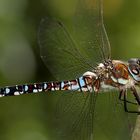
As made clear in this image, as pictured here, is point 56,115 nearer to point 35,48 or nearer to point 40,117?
point 40,117

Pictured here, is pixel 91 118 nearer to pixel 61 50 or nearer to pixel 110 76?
pixel 110 76

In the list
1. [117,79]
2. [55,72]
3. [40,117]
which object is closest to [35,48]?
[40,117]

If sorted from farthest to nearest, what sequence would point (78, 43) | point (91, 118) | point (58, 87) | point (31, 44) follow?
point (31, 44)
point (58, 87)
point (78, 43)
point (91, 118)

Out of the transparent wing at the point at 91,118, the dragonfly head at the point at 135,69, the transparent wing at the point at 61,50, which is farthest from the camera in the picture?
the transparent wing at the point at 61,50

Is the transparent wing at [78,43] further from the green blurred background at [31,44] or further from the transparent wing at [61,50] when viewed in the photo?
the green blurred background at [31,44]

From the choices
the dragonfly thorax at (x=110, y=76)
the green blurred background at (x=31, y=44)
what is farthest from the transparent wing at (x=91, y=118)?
the green blurred background at (x=31, y=44)

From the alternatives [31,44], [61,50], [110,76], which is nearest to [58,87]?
[61,50]
